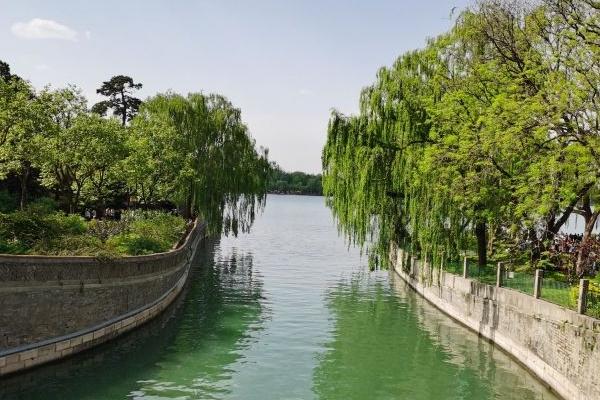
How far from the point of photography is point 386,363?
18016 millimetres

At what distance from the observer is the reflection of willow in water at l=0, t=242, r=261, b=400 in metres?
14.0

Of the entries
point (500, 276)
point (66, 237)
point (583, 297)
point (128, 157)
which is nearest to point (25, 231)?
point (66, 237)

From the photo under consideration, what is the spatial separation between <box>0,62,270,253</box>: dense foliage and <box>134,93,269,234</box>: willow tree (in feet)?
0.23

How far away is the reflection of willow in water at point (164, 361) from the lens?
14.0 meters

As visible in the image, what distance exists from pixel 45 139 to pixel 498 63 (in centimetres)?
1858

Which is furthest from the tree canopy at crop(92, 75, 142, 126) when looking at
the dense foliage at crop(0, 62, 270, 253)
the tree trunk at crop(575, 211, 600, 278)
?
the tree trunk at crop(575, 211, 600, 278)

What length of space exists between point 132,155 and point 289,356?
16166 mm

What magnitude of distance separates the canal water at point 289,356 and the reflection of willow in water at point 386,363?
35 millimetres

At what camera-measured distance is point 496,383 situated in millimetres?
16359

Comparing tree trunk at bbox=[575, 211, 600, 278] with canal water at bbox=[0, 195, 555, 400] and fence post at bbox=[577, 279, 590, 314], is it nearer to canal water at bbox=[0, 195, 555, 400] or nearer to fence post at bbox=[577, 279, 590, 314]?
fence post at bbox=[577, 279, 590, 314]

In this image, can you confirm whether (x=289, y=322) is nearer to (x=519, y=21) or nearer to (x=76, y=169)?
(x=76, y=169)

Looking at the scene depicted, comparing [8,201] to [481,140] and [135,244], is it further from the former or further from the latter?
[481,140]

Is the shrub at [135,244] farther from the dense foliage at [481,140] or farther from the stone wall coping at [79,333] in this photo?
the dense foliage at [481,140]

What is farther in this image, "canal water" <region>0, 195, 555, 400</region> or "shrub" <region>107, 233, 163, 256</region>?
"shrub" <region>107, 233, 163, 256</region>
